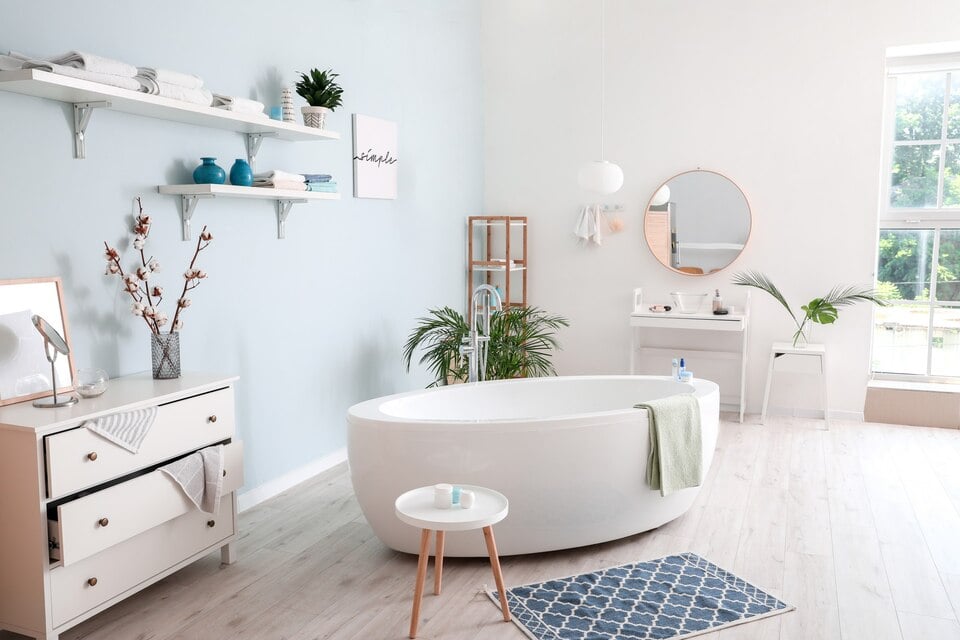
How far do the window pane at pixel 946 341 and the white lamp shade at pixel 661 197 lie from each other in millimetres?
1956

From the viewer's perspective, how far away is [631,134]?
5.78m

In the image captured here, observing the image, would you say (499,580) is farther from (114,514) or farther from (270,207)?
(270,207)

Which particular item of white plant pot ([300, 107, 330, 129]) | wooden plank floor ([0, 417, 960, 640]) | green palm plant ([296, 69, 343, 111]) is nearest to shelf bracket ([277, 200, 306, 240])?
white plant pot ([300, 107, 330, 129])

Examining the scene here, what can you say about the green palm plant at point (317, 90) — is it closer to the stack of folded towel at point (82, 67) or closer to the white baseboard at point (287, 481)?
the stack of folded towel at point (82, 67)

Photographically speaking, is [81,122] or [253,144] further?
[253,144]

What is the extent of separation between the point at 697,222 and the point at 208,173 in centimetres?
362

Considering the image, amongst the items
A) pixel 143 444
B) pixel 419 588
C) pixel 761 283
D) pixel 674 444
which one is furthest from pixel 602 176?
pixel 143 444

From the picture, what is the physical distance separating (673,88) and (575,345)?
200cm

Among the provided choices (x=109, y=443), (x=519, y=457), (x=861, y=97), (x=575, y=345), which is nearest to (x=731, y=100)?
(x=861, y=97)

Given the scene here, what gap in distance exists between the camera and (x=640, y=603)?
8.86ft

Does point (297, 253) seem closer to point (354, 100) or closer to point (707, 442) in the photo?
point (354, 100)

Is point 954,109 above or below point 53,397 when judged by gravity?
above

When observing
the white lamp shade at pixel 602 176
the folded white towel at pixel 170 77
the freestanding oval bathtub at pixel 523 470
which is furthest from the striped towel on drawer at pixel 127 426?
the white lamp shade at pixel 602 176

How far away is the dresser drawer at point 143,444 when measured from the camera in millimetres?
2256
